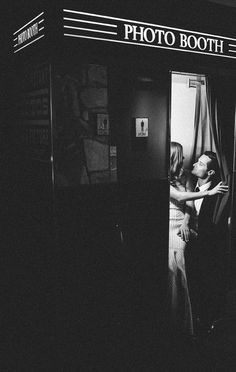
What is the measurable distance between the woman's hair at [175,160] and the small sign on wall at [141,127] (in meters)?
0.28

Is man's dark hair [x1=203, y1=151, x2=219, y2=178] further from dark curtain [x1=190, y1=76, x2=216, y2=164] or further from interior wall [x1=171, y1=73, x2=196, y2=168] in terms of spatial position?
interior wall [x1=171, y1=73, x2=196, y2=168]

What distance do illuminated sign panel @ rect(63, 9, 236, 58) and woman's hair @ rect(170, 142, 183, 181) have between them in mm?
927

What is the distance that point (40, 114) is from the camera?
3623mm

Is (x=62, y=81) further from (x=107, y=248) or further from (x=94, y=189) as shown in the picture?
(x=107, y=248)

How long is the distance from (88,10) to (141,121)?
1.09 m

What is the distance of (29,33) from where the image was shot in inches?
140

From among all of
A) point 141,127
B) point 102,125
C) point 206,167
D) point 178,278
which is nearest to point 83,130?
point 102,125

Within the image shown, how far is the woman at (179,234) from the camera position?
156 inches

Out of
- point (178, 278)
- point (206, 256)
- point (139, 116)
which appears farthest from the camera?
point (206, 256)

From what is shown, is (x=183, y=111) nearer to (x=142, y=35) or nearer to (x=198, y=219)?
(x=142, y=35)

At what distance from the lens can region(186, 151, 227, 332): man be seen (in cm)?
407

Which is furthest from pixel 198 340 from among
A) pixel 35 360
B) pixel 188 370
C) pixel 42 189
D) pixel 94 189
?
pixel 42 189

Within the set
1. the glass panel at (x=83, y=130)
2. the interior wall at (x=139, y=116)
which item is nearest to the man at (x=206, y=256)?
the interior wall at (x=139, y=116)

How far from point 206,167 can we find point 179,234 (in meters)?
0.71
